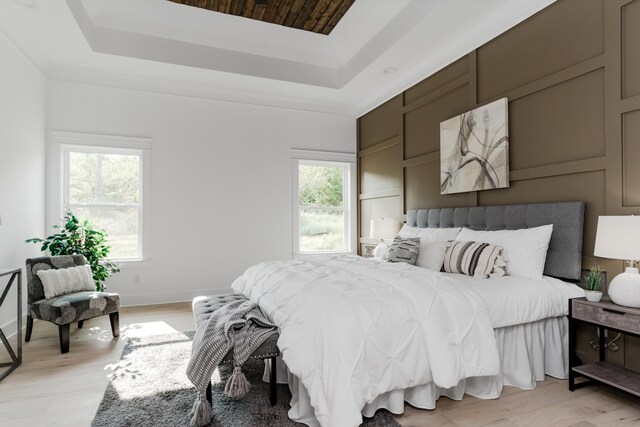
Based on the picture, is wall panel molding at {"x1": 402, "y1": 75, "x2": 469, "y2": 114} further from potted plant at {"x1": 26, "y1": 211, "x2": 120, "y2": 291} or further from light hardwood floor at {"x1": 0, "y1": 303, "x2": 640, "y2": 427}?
potted plant at {"x1": 26, "y1": 211, "x2": 120, "y2": 291}

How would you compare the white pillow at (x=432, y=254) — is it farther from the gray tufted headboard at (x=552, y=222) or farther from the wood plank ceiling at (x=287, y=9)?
the wood plank ceiling at (x=287, y=9)

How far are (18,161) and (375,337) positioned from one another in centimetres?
397

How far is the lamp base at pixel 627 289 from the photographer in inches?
84.4

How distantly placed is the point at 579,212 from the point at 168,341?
11.6ft

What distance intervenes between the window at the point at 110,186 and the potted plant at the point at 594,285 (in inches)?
183

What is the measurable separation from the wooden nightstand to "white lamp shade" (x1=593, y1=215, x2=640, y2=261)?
31 cm

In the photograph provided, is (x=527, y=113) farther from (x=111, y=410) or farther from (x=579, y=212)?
(x=111, y=410)

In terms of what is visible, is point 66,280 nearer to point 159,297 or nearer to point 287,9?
point 159,297

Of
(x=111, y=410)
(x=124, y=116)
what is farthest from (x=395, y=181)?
(x=111, y=410)

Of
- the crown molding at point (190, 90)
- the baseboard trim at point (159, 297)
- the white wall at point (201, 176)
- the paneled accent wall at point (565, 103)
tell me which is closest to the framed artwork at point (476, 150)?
the paneled accent wall at point (565, 103)

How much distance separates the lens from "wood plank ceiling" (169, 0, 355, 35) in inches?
140

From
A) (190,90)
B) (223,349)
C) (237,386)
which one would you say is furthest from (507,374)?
(190,90)

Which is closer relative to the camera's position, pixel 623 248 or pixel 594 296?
pixel 623 248

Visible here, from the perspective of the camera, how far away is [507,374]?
2.47 m
